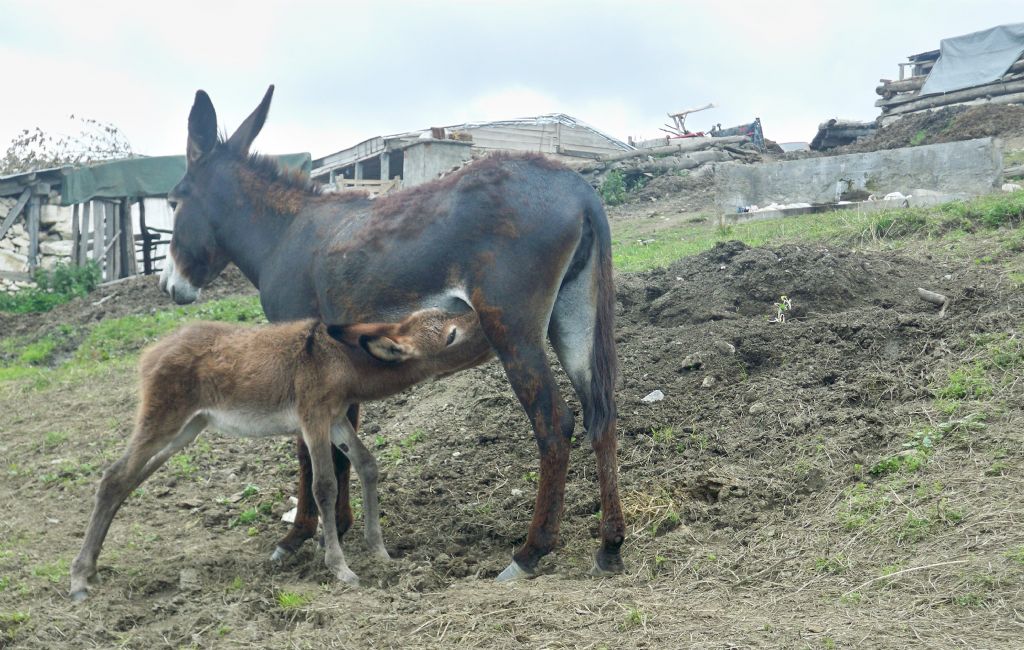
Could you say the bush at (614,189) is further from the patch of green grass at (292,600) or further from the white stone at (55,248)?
the patch of green grass at (292,600)

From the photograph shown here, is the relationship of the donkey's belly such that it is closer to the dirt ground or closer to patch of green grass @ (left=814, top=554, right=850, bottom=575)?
the dirt ground

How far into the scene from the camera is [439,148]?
27.7 m

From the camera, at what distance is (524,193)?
5.54 metres

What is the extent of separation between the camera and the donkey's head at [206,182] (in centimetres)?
707

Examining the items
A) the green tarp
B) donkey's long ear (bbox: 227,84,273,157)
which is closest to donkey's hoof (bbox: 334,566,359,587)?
donkey's long ear (bbox: 227,84,273,157)

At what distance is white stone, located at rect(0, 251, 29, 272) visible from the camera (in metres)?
21.1

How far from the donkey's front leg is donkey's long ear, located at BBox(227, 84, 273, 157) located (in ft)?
8.49

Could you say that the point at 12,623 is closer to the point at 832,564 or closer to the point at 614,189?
the point at 832,564

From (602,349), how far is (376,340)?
1.29 m

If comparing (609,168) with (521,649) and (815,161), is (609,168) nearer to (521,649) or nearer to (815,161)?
(815,161)

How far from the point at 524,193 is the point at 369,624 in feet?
8.18

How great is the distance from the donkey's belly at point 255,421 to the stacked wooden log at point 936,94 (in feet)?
83.7

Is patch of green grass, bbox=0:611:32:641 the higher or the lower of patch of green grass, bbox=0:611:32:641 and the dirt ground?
the lower

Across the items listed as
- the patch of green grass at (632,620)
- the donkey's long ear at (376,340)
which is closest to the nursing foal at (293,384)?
the donkey's long ear at (376,340)
